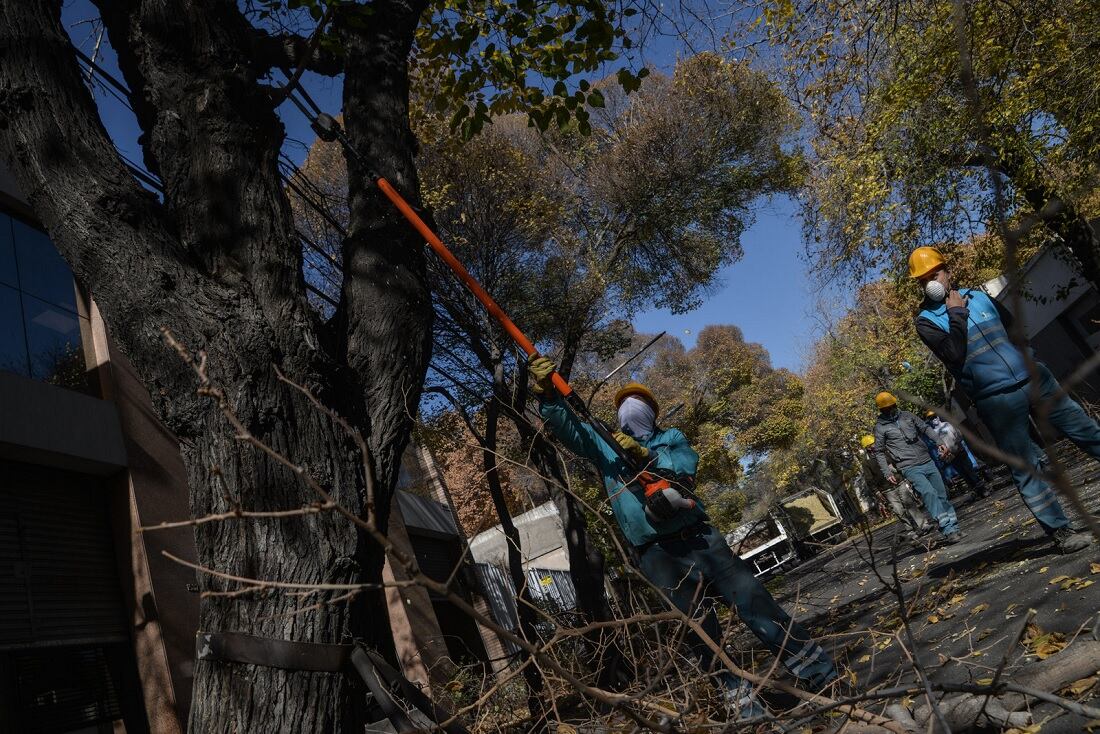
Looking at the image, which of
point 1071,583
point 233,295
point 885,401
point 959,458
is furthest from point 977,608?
point 959,458

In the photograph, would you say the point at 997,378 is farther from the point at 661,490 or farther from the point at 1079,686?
the point at 1079,686

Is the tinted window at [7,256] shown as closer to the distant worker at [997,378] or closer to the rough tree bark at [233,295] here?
the rough tree bark at [233,295]

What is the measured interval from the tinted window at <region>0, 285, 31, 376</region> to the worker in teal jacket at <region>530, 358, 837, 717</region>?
4.85 metres

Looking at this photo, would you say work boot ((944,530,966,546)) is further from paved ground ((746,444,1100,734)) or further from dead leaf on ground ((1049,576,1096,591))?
dead leaf on ground ((1049,576,1096,591))

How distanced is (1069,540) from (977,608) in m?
0.73

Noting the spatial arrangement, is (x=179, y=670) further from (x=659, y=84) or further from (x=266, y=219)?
(x=659, y=84)

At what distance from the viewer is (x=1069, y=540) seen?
446 centimetres

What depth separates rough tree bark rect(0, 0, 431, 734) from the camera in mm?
2451

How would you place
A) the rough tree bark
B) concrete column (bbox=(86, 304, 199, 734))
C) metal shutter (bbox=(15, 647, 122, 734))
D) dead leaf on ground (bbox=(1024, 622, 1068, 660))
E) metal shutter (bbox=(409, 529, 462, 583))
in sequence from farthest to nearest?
metal shutter (bbox=(409, 529, 462, 583))
concrete column (bbox=(86, 304, 199, 734))
metal shutter (bbox=(15, 647, 122, 734))
dead leaf on ground (bbox=(1024, 622, 1068, 660))
the rough tree bark

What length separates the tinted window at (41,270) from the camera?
24.2 ft

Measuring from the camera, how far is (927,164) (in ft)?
37.4

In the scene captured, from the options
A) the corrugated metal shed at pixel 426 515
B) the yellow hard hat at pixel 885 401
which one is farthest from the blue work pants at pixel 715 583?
the corrugated metal shed at pixel 426 515

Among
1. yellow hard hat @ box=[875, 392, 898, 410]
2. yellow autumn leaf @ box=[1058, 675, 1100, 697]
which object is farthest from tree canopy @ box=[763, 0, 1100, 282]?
Answer: yellow autumn leaf @ box=[1058, 675, 1100, 697]

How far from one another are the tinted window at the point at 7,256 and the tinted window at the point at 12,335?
0.09 m
